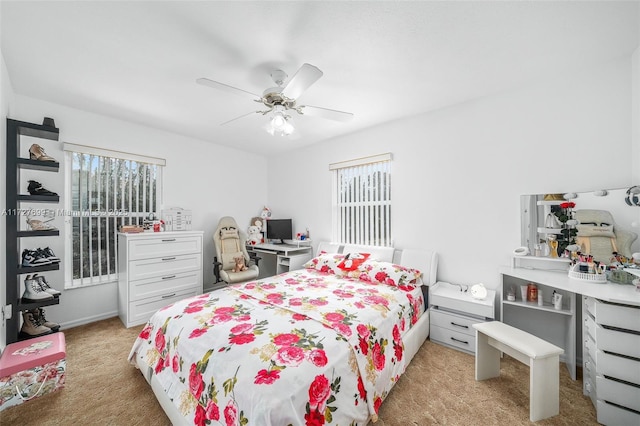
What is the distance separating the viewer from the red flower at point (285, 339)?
146 cm

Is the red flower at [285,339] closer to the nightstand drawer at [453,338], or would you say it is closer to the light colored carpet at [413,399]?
the light colored carpet at [413,399]

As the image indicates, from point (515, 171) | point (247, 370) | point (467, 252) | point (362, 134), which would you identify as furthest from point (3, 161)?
point (515, 171)

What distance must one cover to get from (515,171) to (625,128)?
783 millimetres

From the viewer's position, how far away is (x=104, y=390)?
1.96 metres

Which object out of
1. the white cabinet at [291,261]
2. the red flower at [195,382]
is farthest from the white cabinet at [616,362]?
the white cabinet at [291,261]

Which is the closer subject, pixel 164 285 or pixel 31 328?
pixel 31 328

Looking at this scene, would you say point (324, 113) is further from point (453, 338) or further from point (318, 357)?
point (453, 338)

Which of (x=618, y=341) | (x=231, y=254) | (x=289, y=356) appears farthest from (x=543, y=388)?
(x=231, y=254)

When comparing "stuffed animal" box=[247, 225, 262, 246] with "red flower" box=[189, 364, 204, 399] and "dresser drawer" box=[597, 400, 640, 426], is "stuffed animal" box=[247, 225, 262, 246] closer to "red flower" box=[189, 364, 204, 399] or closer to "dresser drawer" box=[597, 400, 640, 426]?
"red flower" box=[189, 364, 204, 399]

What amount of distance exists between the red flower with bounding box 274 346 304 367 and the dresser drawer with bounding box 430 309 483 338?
188cm

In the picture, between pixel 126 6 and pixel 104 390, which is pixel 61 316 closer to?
pixel 104 390

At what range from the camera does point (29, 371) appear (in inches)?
71.6

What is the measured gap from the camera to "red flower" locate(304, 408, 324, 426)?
118cm

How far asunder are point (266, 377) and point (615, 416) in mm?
2211
